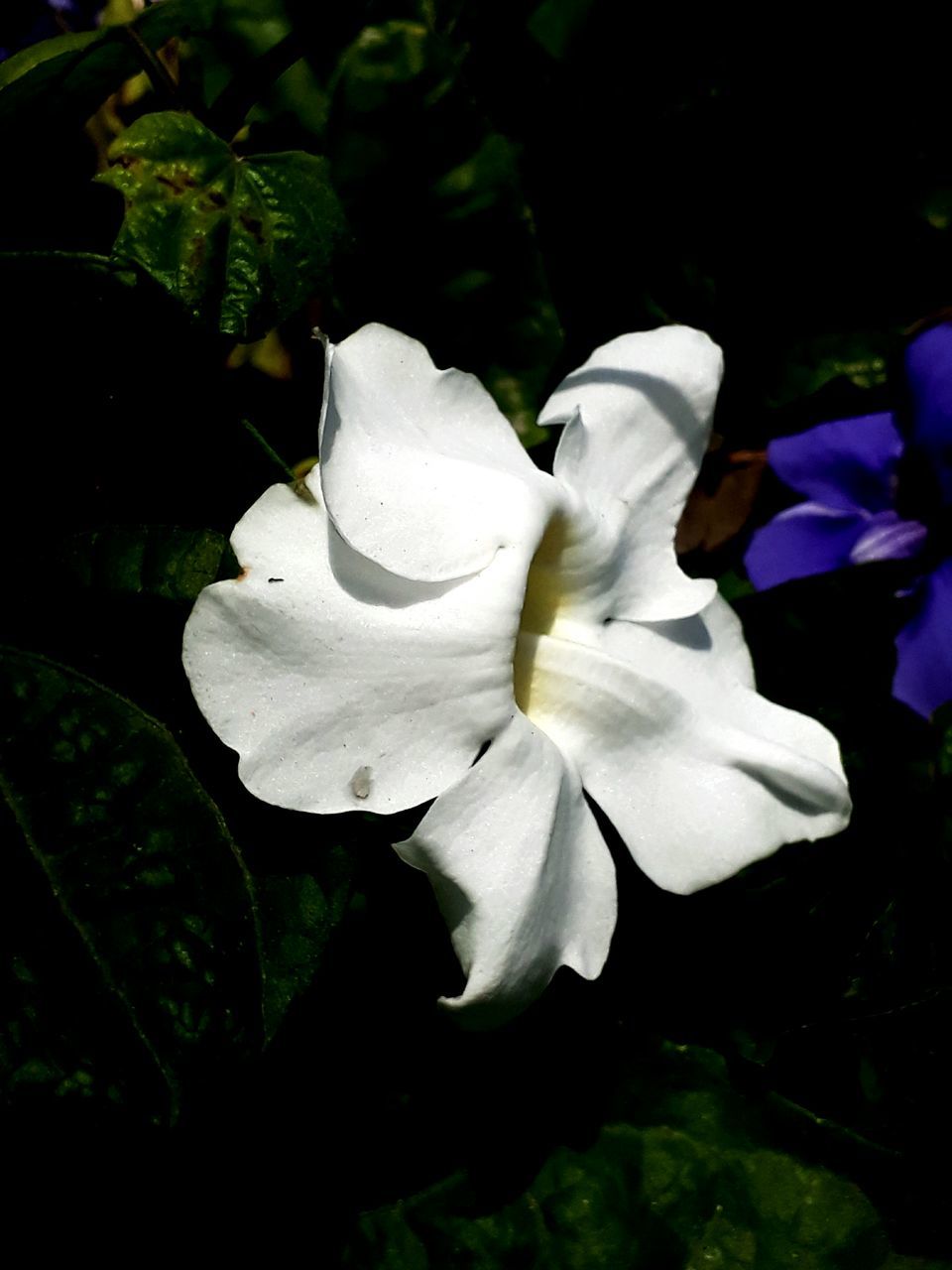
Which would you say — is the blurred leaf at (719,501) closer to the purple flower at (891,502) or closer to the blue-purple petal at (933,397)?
the purple flower at (891,502)

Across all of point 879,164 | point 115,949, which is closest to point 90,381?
point 115,949

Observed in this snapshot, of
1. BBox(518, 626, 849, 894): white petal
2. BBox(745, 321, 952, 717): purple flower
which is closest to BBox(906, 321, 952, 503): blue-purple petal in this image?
BBox(745, 321, 952, 717): purple flower

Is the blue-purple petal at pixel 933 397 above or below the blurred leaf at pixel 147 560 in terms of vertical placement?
below

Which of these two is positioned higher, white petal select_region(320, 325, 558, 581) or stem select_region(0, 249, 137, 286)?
stem select_region(0, 249, 137, 286)

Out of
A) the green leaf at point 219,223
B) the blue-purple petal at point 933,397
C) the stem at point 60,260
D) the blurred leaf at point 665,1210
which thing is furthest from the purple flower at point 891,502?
the stem at point 60,260

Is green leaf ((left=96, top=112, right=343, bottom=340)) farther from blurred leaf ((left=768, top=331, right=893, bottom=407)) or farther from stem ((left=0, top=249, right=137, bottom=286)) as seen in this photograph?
blurred leaf ((left=768, top=331, right=893, bottom=407))

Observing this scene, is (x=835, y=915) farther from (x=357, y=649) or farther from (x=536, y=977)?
(x=357, y=649)

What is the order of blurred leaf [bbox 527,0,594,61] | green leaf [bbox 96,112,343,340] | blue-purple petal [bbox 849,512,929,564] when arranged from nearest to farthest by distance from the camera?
1. green leaf [bbox 96,112,343,340]
2. blurred leaf [bbox 527,0,594,61]
3. blue-purple petal [bbox 849,512,929,564]

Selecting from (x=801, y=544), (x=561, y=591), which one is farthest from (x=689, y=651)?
(x=801, y=544)
